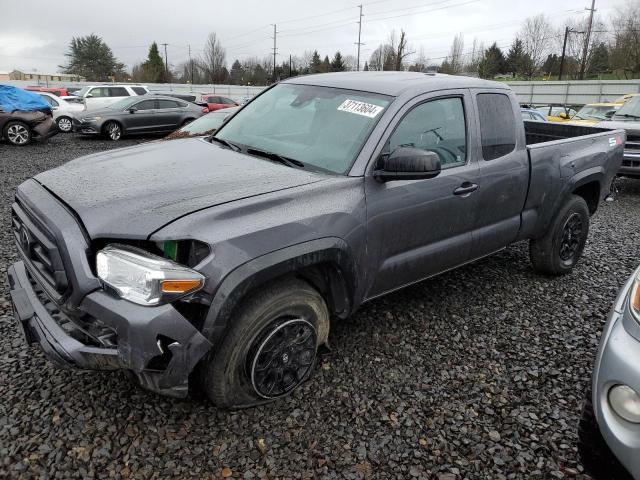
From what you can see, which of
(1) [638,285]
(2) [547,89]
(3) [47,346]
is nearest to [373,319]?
(1) [638,285]

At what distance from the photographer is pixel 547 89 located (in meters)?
38.7

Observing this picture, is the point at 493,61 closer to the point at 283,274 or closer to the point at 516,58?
the point at 516,58

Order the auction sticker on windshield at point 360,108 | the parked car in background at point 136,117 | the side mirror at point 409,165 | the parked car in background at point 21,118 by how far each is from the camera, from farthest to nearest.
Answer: the parked car in background at point 136,117 → the parked car in background at point 21,118 → the auction sticker on windshield at point 360,108 → the side mirror at point 409,165

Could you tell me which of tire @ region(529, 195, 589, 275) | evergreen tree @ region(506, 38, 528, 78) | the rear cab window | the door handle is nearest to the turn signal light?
the door handle

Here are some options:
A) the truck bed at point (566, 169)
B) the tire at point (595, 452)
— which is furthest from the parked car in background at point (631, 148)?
the tire at point (595, 452)

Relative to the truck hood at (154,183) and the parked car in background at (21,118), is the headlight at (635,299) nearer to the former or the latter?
the truck hood at (154,183)

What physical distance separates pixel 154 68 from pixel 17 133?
6045 centimetres

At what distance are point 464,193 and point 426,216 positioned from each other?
407 mm

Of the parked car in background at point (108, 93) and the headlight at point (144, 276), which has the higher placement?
the parked car in background at point (108, 93)

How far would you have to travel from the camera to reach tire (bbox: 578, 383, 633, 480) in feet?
6.22

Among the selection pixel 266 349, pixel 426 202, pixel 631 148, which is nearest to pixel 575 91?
pixel 631 148

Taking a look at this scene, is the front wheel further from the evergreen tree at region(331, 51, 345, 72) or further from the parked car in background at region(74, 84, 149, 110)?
the evergreen tree at region(331, 51, 345, 72)

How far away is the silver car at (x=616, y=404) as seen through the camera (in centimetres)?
180

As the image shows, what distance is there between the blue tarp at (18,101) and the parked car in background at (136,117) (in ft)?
5.05
